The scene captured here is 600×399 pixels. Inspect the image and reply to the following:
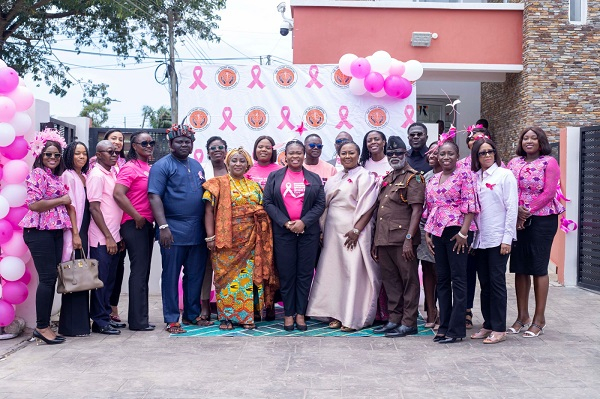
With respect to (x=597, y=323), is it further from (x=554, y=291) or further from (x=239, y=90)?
(x=239, y=90)

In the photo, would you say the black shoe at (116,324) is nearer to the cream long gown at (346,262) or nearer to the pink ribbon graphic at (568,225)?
the cream long gown at (346,262)

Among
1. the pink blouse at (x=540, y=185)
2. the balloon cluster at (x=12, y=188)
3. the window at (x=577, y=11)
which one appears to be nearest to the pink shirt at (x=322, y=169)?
the pink blouse at (x=540, y=185)

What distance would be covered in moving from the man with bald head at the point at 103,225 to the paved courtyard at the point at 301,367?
28 centimetres

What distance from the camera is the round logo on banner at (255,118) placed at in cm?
937

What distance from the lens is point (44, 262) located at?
6.57 metres

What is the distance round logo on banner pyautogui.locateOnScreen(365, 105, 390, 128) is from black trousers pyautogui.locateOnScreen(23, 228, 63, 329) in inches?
173

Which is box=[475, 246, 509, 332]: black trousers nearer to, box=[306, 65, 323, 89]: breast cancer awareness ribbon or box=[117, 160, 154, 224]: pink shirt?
box=[117, 160, 154, 224]: pink shirt

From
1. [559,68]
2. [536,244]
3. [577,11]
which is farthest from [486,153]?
[577,11]

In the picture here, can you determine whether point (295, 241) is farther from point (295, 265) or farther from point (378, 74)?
point (378, 74)

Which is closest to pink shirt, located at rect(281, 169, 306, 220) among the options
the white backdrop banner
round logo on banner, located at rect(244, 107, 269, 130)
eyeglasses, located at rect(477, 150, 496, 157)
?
eyeglasses, located at rect(477, 150, 496, 157)

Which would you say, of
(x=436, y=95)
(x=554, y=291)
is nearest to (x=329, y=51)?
(x=436, y=95)

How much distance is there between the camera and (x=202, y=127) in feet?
30.5

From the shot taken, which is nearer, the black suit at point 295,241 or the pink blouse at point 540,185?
the pink blouse at point 540,185

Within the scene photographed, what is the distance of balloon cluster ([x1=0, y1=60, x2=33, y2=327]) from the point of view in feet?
21.9
